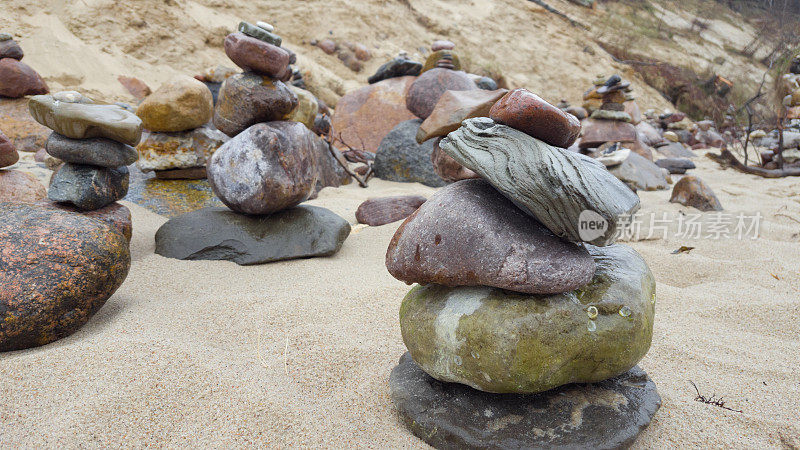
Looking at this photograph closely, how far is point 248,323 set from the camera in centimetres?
260

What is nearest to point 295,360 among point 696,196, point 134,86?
point 696,196

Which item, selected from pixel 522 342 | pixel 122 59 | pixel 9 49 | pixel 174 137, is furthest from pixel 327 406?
pixel 122 59

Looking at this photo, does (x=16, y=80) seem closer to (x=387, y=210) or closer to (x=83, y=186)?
(x=83, y=186)

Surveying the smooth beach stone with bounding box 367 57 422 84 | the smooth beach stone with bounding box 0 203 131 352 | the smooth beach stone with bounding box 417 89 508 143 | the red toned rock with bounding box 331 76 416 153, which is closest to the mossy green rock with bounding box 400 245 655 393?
the smooth beach stone with bounding box 417 89 508 143

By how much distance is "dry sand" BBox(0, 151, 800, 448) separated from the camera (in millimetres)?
1736

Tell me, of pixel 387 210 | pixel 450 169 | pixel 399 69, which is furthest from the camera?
pixel 399 69

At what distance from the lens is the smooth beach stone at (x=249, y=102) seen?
3701mm

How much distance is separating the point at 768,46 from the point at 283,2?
18.5 metres

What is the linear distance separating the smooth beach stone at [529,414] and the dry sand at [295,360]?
0.09m

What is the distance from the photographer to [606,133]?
25.8ft

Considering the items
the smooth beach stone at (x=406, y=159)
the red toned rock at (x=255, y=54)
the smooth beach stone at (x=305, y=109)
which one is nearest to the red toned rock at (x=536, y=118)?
the red toned rock at (x=255, y=54)

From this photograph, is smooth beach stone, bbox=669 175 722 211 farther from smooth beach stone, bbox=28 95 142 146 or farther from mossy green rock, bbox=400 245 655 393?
smooth beach stone, bbox=28 95 142 146

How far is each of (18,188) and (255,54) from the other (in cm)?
205

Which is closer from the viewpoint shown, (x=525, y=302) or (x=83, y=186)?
(x=525, y=302)
